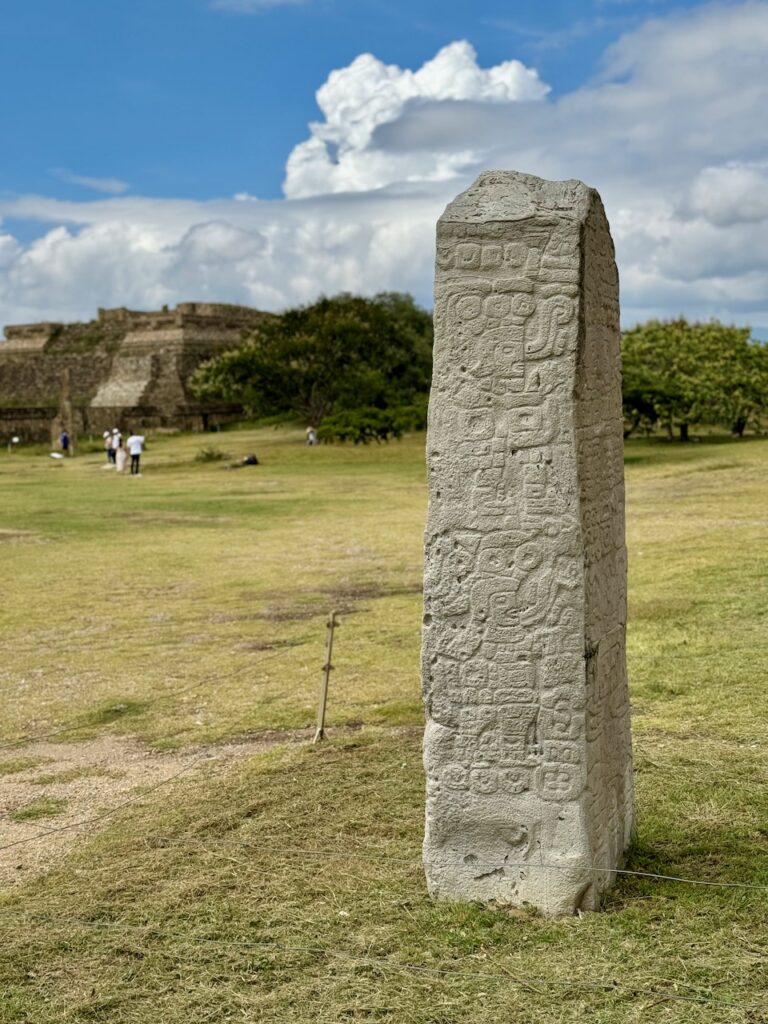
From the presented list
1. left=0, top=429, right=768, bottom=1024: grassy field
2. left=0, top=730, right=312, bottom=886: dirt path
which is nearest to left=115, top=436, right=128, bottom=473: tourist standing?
left=0, top=429, right=768, bottom=1024: grassy field

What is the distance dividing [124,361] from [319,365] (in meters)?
20.4

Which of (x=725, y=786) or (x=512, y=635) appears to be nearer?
(x=512, y=635)

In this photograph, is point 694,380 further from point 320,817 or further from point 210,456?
point 320,817

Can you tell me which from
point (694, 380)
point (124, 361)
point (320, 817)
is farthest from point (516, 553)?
point (124, 361)

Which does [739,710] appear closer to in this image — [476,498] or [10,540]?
[476,498]

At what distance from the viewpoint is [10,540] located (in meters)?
18.5

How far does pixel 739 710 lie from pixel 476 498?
144 inches

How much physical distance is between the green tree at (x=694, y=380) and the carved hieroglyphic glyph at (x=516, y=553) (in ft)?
87.4

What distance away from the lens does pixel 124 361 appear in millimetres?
56344

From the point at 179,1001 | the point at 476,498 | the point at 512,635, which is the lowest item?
the point at 179,1001

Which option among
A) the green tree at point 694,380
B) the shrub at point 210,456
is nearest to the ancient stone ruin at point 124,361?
the shrub at point 210,456

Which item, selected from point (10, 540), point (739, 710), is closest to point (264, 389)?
point (10, 540)

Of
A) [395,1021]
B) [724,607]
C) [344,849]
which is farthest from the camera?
[724,607]

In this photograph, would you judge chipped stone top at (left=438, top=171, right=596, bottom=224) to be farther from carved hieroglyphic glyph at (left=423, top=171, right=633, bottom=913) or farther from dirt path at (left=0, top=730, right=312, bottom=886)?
dirt path at (left=0, top=730, right=312, bottom=886)
